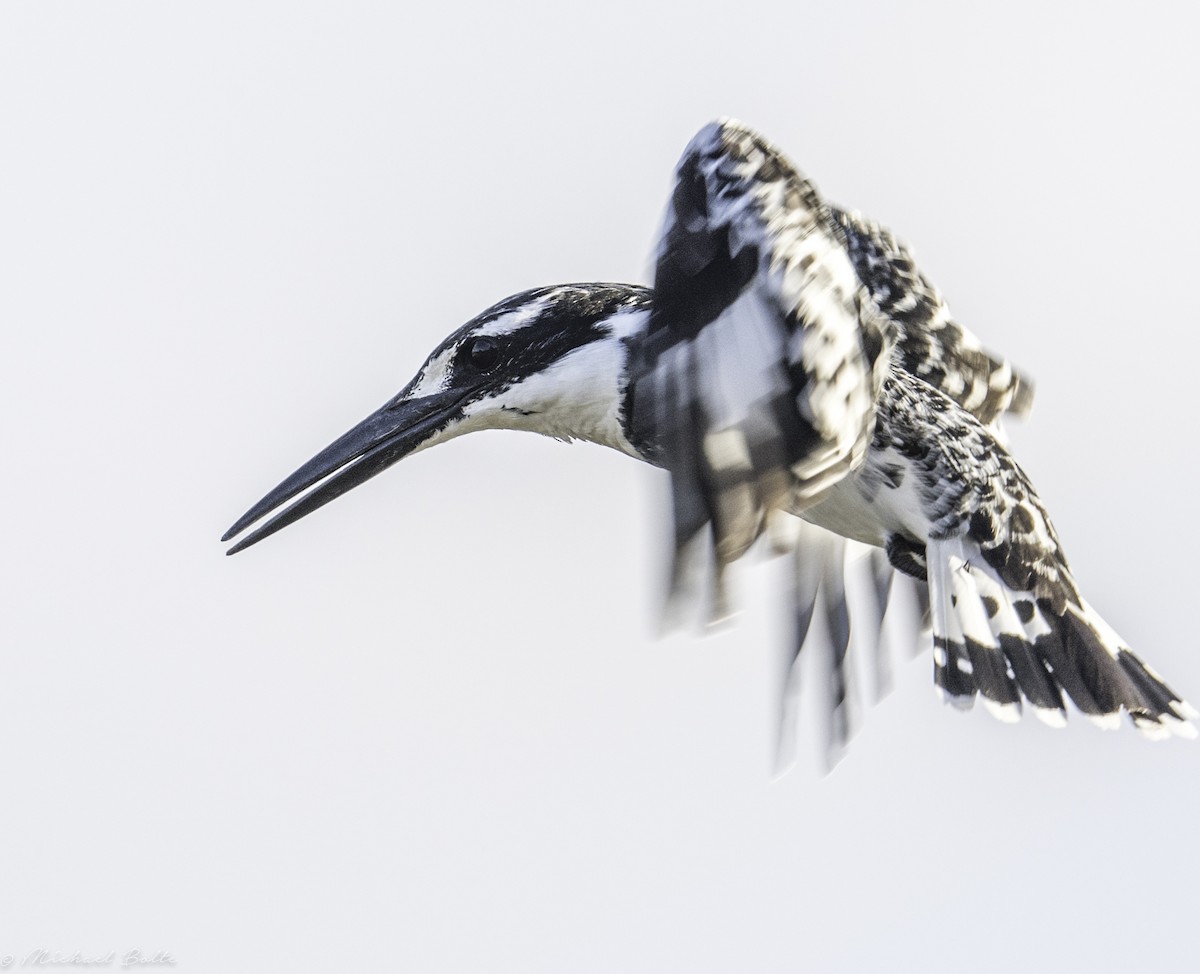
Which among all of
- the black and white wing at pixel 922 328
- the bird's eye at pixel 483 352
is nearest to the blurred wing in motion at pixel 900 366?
the black and white wing at pixel 922 328

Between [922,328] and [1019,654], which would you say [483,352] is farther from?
[1019,654]

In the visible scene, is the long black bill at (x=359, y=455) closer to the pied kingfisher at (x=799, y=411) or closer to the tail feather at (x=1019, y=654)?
the pied kingfisher at (x=799, y=411)

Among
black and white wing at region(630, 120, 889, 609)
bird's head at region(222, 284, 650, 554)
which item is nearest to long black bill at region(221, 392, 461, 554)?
bird's head at region(222, 284, 650, 554)

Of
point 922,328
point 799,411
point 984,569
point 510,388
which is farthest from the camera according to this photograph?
point 922,328

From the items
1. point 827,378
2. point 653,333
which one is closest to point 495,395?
point 653,333

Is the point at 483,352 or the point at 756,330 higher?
the point at 483,352

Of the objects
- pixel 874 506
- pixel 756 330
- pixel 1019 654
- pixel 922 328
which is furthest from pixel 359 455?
pixel 1019 654

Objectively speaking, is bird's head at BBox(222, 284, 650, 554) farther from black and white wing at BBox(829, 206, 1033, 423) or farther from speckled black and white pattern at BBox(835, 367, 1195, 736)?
black and white wing at BBox(829, 206, 1033, 423)
